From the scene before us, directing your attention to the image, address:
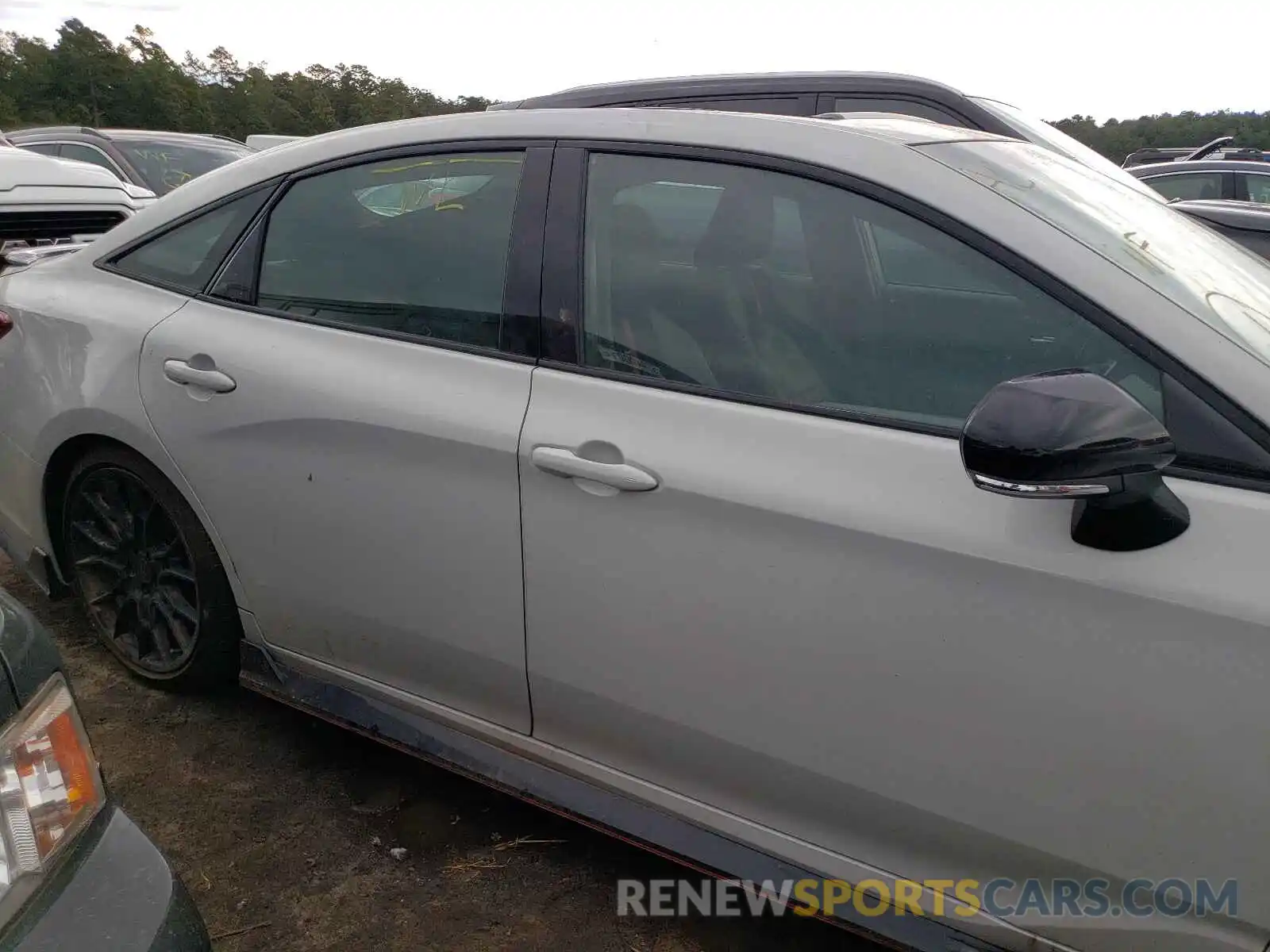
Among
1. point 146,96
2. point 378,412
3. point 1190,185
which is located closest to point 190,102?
point 146,96

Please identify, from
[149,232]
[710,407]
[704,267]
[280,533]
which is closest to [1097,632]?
[710,407]

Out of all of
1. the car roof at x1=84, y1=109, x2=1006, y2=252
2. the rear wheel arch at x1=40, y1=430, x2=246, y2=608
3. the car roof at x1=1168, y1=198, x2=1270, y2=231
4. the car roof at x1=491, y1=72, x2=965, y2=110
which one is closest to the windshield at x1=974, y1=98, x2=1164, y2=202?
the car roof at x1=491, y1=72, x2=965, y2=110

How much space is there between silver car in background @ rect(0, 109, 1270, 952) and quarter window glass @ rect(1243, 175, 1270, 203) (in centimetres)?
925

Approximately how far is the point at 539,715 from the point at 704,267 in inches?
38.7

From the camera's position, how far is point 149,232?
2.59 m

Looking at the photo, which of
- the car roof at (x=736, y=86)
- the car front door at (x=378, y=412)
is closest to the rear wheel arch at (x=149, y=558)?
the car front door at (x=378, y=412)

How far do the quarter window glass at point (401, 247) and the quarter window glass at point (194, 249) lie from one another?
11cm

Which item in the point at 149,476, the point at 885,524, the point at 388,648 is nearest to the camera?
the point at 885,524

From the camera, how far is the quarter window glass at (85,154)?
25.7 ft

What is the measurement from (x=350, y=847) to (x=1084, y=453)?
1.90 meters

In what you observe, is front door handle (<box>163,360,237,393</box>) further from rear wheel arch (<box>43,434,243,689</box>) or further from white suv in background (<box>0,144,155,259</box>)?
white suv in background (<box>0,144,155,259</box>)

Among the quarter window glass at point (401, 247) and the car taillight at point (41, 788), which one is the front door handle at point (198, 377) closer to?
the quarter window glass at point (401, 247)

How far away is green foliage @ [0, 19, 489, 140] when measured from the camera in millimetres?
35688

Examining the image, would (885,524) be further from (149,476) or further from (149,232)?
(149,232)
